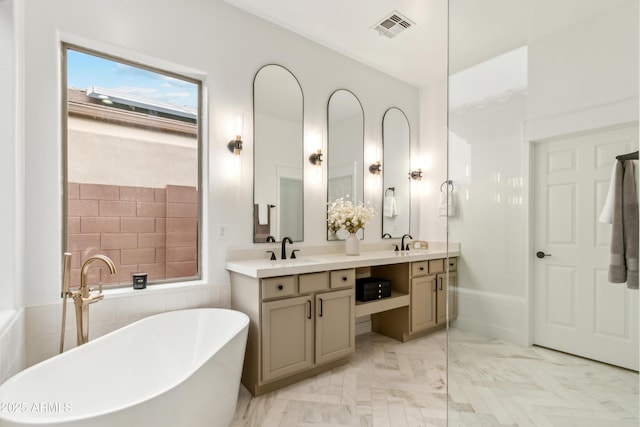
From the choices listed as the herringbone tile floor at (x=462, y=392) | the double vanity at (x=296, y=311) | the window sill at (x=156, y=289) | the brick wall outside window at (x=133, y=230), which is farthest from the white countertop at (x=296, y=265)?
the herringbone tile floor at (x=462, y=392)

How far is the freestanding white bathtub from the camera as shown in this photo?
1.22 m

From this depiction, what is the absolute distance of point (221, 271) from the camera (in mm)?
2531

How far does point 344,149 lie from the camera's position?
3.38 meters

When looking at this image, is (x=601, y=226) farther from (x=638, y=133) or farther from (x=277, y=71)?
(x=277, y=71)

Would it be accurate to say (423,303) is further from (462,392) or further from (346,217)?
(462,392)

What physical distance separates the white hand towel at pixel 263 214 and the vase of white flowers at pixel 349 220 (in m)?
0.69

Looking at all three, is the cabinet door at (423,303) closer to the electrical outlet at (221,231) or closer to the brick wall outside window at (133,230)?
the electrical outlet at (221,231)

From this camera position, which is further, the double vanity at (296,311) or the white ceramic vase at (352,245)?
the white ceramic vase at (352,245)

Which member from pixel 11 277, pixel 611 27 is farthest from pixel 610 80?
pixel 11 277

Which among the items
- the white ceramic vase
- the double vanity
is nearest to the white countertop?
the double vanity

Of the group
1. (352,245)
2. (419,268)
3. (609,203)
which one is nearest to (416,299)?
(419,268)

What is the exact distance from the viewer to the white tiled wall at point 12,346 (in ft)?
4.57

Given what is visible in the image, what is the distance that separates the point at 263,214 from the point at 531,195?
2.03 m

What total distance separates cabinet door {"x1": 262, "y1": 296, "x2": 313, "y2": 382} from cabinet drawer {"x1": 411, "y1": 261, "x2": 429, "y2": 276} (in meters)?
1.29
